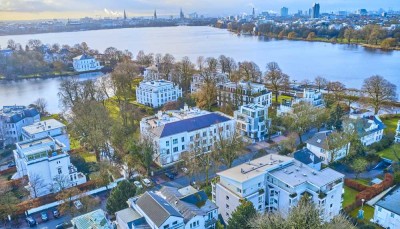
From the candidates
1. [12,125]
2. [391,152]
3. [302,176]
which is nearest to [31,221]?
[302,176]

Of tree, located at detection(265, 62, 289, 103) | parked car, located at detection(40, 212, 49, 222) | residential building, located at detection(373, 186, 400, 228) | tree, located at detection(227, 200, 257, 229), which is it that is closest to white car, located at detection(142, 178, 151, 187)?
parked car, located at detection(40, 212, 49, 222)

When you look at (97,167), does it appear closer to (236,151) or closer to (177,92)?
(236,151)

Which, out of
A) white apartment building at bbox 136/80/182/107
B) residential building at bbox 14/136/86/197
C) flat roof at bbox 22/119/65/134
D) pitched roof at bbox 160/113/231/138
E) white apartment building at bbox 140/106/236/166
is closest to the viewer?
residential building at bbox 14/136/86/197

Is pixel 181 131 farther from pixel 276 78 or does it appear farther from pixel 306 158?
pixel 276 78

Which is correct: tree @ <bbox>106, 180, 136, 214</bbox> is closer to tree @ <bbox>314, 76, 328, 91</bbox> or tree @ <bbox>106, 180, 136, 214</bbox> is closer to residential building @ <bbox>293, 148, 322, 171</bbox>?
residential building @ <bbox>293, 148, 322, 171</bbox>

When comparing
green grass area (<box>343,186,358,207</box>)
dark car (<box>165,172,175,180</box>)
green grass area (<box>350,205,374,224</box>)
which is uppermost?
dark car (<box>165,172,175,180</box>)

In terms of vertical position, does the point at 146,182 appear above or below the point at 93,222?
below
